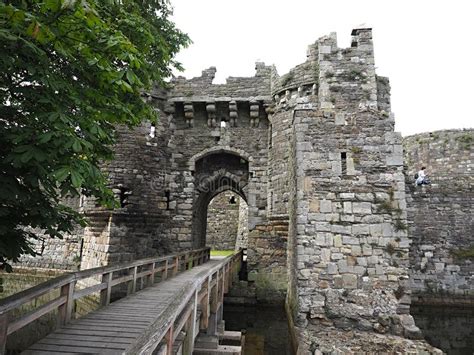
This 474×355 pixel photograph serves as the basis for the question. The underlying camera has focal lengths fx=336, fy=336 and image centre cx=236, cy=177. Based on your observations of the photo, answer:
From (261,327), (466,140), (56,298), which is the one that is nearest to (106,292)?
(56,298)

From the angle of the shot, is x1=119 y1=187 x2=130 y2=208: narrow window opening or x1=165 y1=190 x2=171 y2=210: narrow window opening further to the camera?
x1=165 y1=190 x2=171 y2=210: narrow window opening

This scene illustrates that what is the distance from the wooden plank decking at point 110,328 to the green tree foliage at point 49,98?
2.87ft

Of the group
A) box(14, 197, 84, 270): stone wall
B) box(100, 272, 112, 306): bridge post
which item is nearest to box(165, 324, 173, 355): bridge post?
box(100, 272, 112, 306): bridge post

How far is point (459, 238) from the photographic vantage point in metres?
10.3

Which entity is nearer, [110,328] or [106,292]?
[110,328]

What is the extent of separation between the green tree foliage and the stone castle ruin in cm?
399

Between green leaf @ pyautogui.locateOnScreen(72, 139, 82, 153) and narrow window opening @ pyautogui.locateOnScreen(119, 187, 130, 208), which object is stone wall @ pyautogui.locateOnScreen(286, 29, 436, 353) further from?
narrow window opening @ pyautogui.locateOnScreen(119, 187, 130, 208)

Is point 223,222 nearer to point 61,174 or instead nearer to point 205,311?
point 205,311

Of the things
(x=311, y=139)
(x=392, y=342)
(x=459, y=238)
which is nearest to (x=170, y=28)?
(x=311, y=139)

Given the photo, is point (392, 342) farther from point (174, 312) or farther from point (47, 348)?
point (47, 348)

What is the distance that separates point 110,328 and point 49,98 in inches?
93.0

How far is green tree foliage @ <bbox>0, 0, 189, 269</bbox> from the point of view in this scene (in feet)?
7.86

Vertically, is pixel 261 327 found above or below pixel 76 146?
below

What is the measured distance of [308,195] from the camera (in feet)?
20.1
